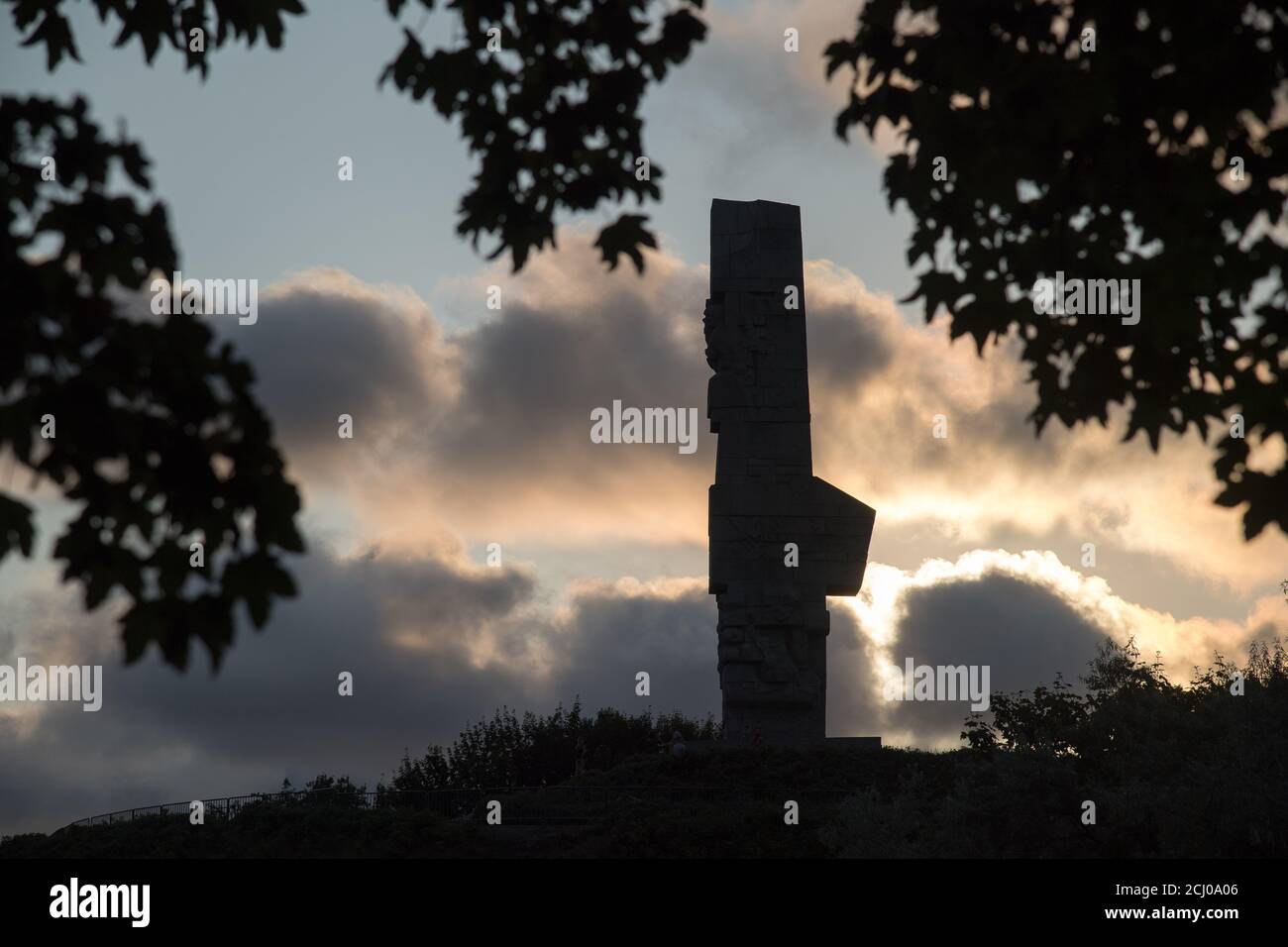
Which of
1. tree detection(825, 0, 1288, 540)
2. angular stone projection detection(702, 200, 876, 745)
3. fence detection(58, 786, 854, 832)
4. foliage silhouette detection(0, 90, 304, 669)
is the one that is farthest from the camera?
angular stone projection detection(702, 200, 876, 745)

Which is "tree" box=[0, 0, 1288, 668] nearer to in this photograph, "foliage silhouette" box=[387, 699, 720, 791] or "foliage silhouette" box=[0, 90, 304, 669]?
"foliage silhouette" box=[0, 90, 304, 669]

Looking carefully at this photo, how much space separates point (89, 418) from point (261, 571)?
0.94 metres

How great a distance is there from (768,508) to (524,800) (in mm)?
9237

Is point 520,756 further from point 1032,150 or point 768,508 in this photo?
point 1032,150

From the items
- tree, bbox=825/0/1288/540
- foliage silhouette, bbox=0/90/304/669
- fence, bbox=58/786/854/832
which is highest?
tree, bbox=825/0/1288/540

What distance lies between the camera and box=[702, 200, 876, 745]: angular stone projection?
31.5 m

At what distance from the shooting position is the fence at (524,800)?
26125 mm

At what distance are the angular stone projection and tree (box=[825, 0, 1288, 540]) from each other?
23.1 m

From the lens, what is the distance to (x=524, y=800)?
27.8m

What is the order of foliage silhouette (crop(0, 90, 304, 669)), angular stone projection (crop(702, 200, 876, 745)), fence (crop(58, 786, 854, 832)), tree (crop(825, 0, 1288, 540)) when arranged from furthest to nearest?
1. angular stone projection (crop(702, 200, 876, 745))
2. fence (crop(58, 786, 854, 832))
3. tree (crop(825, 0, 1288, 540))
4. foliage silhouette (crop(0, 90, 304, 669))

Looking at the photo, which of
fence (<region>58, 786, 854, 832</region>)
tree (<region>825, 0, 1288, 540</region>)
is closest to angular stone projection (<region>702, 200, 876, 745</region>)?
fence (<region>58, 786, 854, 832</region>)

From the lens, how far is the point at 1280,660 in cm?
2777

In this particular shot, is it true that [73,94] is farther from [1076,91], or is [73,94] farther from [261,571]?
[1076,91]
